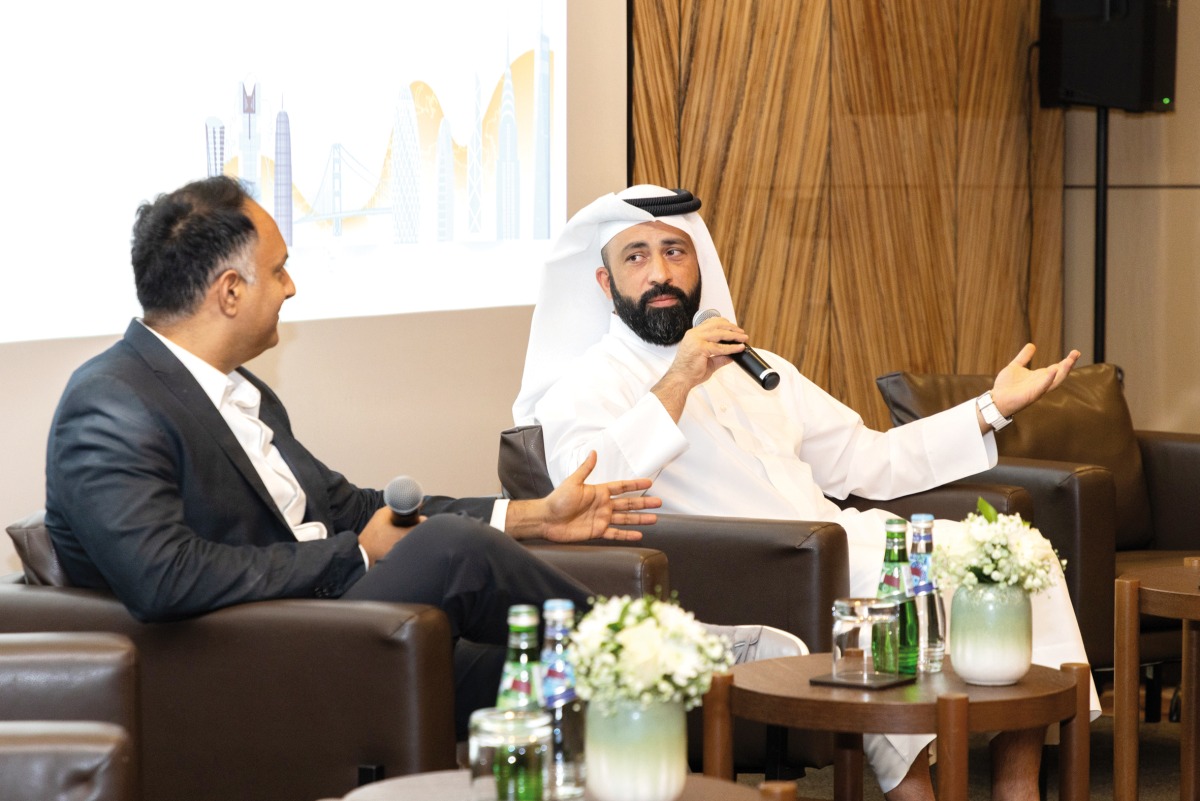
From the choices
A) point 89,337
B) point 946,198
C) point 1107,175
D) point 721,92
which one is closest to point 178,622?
point 89,337

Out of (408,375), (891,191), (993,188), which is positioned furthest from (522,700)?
(993,188)

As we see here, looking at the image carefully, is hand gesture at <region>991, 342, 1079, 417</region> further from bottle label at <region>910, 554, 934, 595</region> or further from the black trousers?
the black trousers

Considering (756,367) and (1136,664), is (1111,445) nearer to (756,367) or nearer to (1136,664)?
(1136,664)

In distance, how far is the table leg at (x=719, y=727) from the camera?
237cm

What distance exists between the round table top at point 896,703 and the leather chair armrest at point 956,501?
1.09 metres

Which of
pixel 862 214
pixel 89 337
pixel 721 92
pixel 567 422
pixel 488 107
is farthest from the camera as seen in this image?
pixel 862 214

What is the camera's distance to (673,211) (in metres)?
3.77

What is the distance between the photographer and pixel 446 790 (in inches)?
72.1

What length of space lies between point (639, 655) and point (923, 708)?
28.2 inches

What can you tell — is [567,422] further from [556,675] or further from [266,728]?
[556,675]

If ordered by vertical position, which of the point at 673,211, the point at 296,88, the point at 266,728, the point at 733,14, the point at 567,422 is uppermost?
the point at 733,14

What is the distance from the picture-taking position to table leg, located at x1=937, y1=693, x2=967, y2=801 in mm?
2193

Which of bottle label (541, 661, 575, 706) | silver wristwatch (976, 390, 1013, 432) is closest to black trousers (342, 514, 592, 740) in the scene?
bottle label (541, 661, 575, 706)

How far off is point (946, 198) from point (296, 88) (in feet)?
10.5
